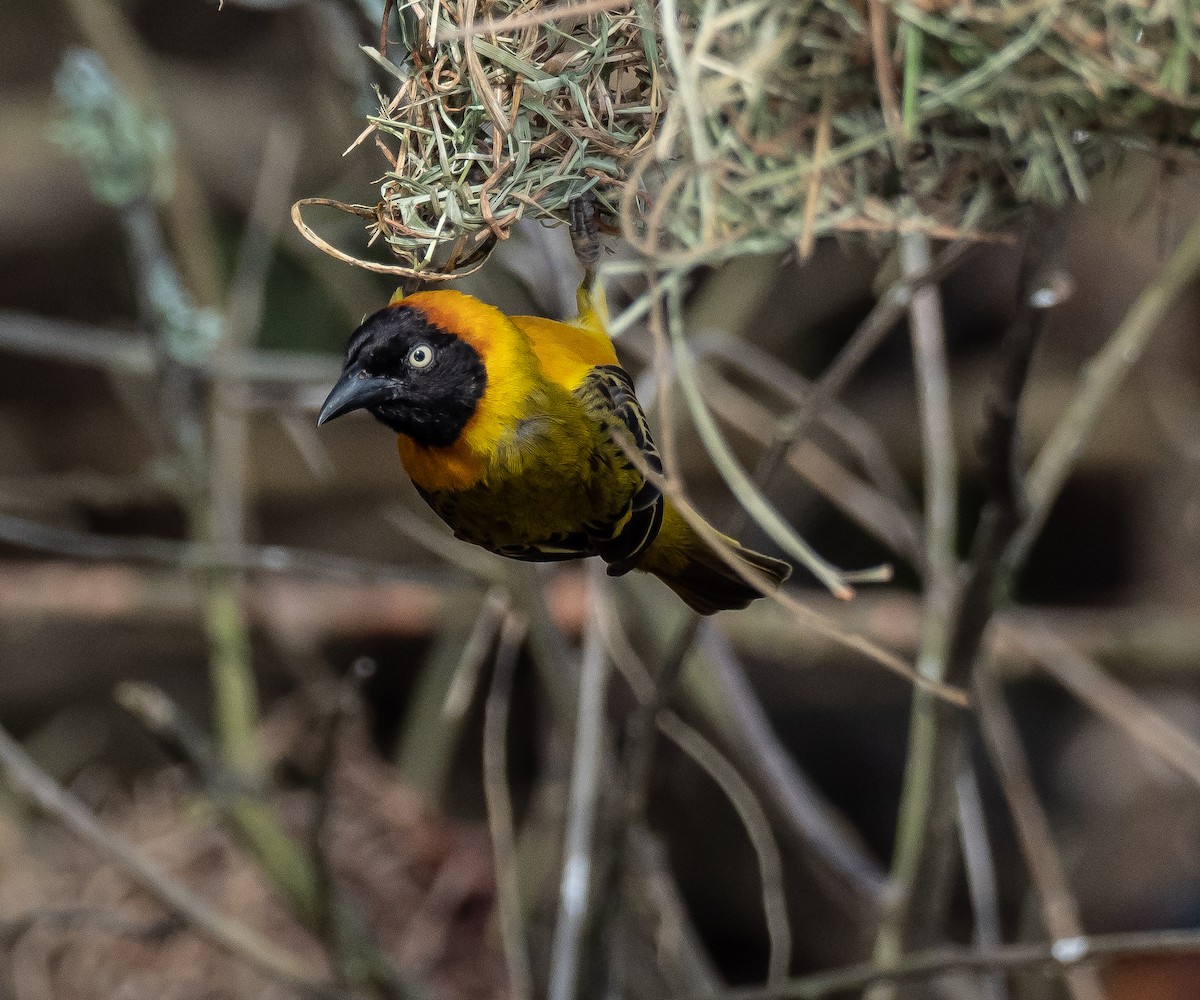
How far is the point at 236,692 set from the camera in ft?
8.27

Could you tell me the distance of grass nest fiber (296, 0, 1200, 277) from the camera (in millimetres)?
933

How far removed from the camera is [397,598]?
3.24m

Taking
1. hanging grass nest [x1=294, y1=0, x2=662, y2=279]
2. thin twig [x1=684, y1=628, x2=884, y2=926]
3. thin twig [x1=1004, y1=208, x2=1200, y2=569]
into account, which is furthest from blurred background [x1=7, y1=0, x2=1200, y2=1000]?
hanging grass nest [x1=294, y1=0, x2=662, y2=279]

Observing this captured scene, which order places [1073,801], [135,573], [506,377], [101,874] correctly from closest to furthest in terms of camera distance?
1. [506,377]
2. [101,874]
3. [135,573]
4. [1073,801]

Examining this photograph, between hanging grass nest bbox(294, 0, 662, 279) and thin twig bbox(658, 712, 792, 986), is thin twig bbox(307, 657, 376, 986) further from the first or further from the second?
hanging grass nest bbox(294, 0, 662, 279)

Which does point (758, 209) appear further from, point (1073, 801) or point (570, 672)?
point (1073, 801)

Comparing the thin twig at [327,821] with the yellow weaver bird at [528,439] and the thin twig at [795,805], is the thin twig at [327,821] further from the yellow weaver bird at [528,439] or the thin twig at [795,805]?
the thin twig at [795,805]

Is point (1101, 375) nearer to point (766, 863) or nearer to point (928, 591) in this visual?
point (928, 591)

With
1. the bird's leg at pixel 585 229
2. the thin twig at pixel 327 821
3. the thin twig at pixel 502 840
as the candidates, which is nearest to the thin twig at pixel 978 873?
the thin twig at pixel 502 840

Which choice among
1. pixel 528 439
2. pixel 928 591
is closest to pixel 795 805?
pixel 928 591

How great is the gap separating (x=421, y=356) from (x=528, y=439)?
17 centimetres

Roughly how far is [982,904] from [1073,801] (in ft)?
7.02

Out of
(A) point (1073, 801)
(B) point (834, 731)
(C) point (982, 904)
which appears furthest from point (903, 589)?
(C) point (982, 904)

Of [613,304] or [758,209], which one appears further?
[613,304]
